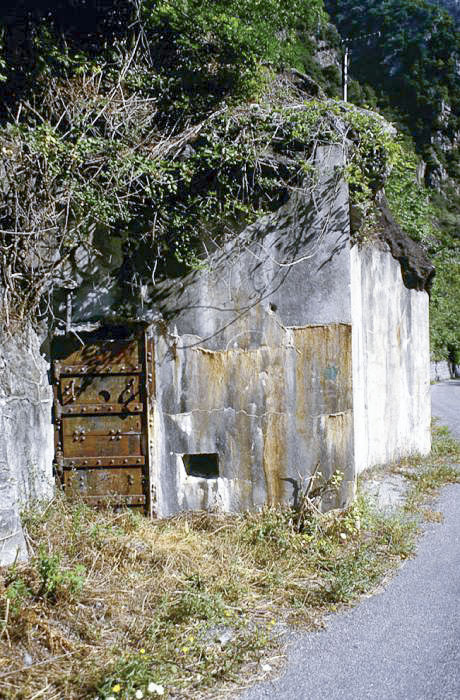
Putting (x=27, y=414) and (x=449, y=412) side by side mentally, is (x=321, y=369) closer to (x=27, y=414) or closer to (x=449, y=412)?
(x=27, y=414)

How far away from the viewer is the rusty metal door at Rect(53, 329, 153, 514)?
16.4 feet

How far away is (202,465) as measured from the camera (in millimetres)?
5121

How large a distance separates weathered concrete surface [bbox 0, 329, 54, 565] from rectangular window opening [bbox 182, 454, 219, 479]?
1.19 metres

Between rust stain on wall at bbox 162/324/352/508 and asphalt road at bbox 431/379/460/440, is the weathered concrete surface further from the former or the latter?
asphalt road at bbox 431/379/460/440

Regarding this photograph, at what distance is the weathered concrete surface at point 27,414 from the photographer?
472 centimetres

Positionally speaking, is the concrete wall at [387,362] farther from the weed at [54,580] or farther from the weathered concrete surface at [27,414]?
the weed at [54,580]

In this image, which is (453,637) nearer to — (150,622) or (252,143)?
(150,622)

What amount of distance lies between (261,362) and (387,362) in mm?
3198

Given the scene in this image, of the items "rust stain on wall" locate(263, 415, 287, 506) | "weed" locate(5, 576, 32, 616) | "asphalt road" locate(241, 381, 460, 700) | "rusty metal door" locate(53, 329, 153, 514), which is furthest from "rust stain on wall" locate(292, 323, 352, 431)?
"weed" locate(5, 576, 32, 616)

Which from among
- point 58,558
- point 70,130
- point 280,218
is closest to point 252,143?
point 280,218

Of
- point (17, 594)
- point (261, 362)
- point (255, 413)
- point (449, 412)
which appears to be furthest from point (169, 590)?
point (449, 412)

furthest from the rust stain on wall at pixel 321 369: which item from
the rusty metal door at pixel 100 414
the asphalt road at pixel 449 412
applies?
the asphalt road at pixel 449 412

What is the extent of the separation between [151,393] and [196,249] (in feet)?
4.33

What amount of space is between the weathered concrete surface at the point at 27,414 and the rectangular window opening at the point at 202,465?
3.90 feet
